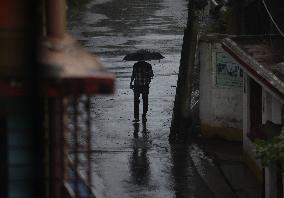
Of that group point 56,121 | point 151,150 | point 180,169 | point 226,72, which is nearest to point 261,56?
point 180,169

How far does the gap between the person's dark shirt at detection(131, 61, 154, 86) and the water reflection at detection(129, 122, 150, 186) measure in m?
1.36

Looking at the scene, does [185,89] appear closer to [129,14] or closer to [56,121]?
[56,121]

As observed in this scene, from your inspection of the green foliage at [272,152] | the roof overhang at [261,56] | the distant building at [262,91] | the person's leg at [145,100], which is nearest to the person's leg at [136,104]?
the person's leg at [145,100]

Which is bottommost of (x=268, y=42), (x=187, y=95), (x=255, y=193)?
(x=255, y=193)

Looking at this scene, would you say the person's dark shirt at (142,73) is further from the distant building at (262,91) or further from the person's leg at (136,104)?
the distant building at (262,91)

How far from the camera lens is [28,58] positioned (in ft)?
12.0

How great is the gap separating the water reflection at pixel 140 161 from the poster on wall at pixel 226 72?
6.84 feet

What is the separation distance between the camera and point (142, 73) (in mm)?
20438

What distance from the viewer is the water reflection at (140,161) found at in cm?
1543

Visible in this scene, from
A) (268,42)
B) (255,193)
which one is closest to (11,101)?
(255,193)

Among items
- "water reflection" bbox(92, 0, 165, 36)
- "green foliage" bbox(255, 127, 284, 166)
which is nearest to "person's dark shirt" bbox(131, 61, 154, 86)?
"green foliage" bbox(255, 127, 284, 166)

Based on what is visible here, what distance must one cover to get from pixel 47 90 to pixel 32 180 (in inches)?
22.6

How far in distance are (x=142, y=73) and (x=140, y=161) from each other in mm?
4150

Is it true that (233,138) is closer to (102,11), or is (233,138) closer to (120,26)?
(120,26)
